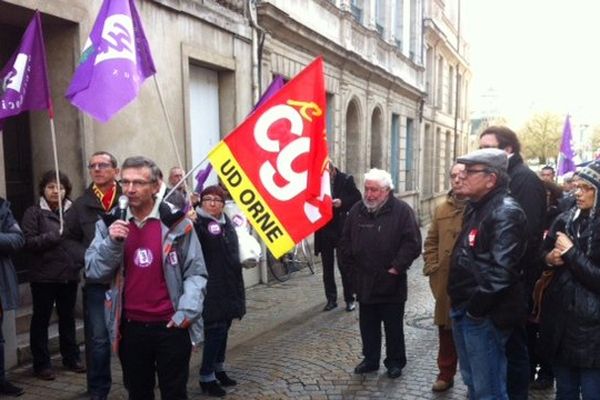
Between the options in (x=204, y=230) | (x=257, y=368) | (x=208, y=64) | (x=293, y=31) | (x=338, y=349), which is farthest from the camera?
(x=293, y=31)

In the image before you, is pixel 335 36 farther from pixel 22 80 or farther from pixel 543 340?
pixel 543 340

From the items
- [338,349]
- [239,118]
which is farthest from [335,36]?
[338,349]

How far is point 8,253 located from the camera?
174 inches

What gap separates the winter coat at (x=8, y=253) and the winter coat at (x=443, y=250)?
3.40 m

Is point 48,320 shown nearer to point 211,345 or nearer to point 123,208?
point 211,345

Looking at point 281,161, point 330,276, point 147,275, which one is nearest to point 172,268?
point 147,275

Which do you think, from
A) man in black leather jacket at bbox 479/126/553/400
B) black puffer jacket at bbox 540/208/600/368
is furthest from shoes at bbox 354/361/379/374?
black puffer jacket at bbox 540/208/600/368

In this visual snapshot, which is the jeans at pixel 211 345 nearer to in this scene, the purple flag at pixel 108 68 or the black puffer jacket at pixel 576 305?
the purple flag at pixel 108 68

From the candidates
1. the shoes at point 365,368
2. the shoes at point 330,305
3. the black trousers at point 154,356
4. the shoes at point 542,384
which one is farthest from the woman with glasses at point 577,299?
the shoes at point 330,305

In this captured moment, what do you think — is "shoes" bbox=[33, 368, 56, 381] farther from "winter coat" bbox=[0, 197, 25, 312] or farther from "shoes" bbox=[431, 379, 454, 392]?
"shoes" bbox=[431, 379, 454, 392]

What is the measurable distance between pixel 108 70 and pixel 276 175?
1.79m

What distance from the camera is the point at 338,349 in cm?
584

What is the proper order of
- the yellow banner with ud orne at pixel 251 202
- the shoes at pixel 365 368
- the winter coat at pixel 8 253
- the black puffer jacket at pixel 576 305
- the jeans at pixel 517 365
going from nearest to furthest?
the black puffer jacket at pixel 576 305 < the jeans at pixel 517 365 < the yellow banner with ud orne at pixel 251 202 < the winter coat at pixel 8 253 < the shoes at pixel 365 368

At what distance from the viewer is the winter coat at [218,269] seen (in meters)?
4.48
